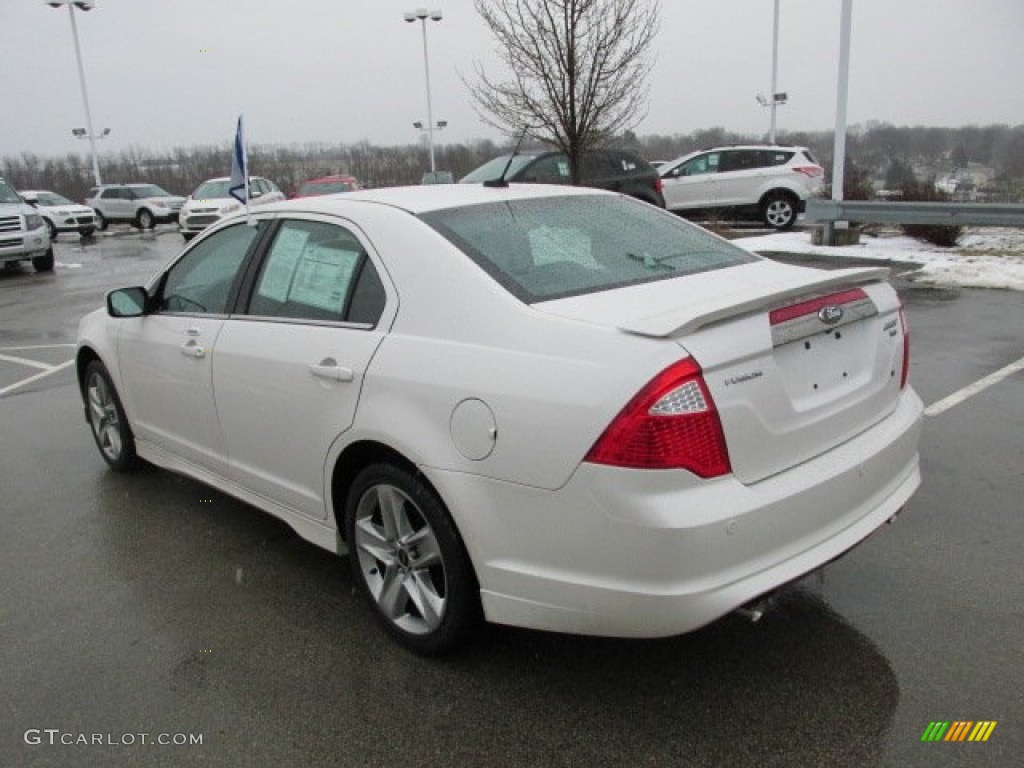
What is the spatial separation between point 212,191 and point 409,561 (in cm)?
2390

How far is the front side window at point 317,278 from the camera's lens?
125 inches

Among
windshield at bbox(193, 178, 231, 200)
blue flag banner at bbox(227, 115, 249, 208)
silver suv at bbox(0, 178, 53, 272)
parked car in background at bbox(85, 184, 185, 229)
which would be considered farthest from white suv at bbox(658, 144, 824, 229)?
parked car in background at bbox(85, 184, 185, 229)

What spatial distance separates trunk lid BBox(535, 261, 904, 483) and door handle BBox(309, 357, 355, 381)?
79cm

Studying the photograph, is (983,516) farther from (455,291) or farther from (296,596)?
(296,596)

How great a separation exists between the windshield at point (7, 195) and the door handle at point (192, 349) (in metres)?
16.6

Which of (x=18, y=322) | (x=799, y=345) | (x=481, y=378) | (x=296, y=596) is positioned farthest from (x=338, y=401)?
(x=18, y=322)

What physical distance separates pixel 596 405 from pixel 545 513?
0.35 m

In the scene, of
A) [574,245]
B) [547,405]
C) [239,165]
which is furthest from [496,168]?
[547,405]

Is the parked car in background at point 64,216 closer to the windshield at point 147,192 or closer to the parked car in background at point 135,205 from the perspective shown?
the parked car in background at point 135,205

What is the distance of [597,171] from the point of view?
14.5 m

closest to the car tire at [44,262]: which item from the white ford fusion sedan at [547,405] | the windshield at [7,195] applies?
the windshield at [7,195]

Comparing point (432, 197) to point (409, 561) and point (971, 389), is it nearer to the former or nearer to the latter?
point (409, 561)

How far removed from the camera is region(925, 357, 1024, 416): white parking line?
565cm

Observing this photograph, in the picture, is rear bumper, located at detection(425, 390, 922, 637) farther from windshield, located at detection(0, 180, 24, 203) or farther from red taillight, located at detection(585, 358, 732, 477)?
windshield, located at detection(0, 180, 24, 203)
